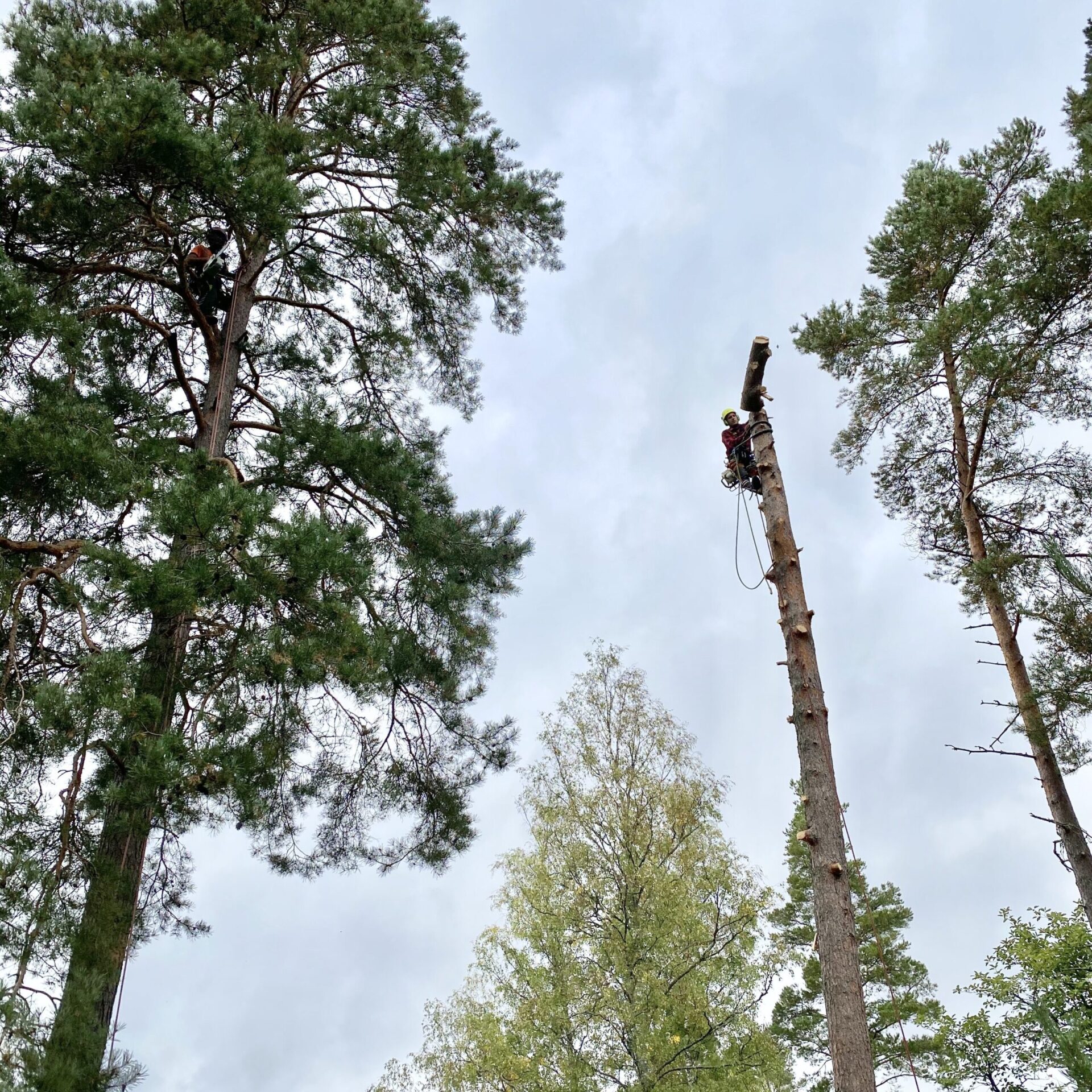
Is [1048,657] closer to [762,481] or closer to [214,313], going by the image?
[762,481]

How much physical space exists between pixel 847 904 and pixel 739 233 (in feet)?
475

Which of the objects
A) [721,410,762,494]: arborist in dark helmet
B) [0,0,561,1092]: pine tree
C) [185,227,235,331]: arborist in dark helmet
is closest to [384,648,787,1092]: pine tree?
[0,0,561,1092]: pine tree

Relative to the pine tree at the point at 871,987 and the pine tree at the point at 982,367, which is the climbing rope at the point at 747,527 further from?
the pine tree at the point at 871,987

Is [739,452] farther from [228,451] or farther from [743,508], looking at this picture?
[228,451]

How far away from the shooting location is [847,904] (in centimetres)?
514

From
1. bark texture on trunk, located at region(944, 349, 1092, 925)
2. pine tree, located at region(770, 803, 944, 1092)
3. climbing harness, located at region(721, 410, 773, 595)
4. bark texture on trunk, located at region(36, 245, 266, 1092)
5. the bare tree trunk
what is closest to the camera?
bark texture on trunk, located at region(36, 245, 266, 1092)

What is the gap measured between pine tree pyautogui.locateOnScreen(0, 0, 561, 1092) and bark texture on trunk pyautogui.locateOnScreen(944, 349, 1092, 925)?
5189 mm

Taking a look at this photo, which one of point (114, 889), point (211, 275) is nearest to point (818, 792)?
point (114, 889)

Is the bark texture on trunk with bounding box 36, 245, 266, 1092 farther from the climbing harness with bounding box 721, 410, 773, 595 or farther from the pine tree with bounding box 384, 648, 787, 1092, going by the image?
the pine tree with bounding box 384, 648, 787, 1092

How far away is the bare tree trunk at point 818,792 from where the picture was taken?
15.5 ft

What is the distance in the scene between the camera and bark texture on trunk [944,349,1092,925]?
8.47 m

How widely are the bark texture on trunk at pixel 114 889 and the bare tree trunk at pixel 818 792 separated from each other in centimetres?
350

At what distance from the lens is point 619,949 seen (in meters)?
9.62

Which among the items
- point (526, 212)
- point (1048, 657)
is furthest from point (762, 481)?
point (1048, 657)
